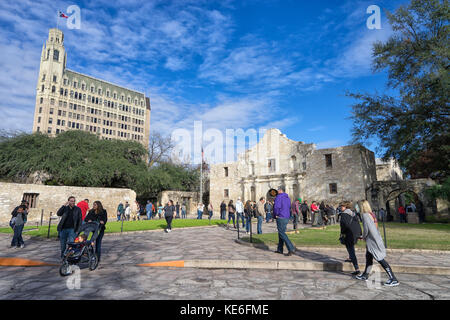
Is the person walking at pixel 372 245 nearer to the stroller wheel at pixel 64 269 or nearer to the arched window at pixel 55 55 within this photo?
the stroller wheel at pixel 64 269

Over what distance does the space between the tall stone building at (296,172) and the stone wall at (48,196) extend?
12838 millimetres

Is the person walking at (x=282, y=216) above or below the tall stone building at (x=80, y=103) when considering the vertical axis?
below

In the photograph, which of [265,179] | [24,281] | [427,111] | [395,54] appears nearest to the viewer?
[24,281]

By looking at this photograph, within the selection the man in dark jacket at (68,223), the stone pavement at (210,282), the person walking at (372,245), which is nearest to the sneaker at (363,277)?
the person walking at (372,245)

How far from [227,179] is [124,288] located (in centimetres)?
2967

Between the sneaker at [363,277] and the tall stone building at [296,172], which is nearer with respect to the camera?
the sneaker at [363,277]

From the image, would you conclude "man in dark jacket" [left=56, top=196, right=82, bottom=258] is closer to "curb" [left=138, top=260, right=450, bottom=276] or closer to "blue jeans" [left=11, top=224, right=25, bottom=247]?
"curb" [left=138, top=260, right=450, bottom=276]

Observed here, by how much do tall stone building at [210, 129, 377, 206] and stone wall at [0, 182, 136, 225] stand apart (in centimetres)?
1284

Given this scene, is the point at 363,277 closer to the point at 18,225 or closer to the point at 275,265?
the point at 275,265

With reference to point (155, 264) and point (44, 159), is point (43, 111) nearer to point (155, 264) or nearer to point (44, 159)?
point (44, 159)

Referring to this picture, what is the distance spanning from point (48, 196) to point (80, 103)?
61.2m

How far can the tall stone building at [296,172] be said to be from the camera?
2542cm

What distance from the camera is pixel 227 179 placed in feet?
112
